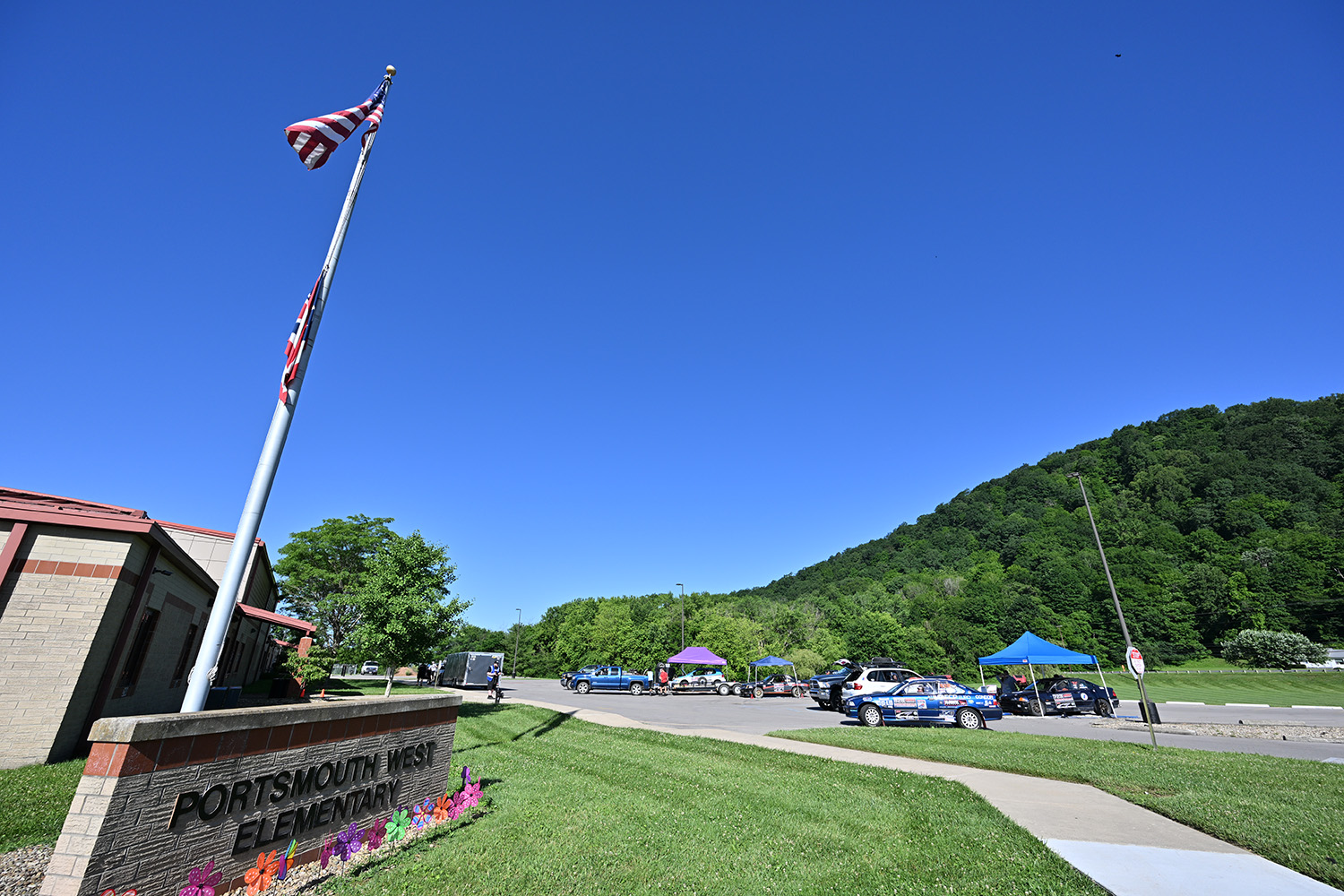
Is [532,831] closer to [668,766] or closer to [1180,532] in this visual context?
[668,766]

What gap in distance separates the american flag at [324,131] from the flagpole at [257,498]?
0.23 m

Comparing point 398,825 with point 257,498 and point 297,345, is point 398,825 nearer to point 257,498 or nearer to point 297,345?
point 257,498

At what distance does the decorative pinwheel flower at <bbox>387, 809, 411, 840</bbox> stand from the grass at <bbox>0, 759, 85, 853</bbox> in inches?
98.1

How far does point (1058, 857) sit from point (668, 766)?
605 cm

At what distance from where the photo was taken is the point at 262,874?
4277mm

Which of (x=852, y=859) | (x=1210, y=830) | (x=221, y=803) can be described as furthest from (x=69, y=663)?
(x=1210, y=830)

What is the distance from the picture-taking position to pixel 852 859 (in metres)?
5.27

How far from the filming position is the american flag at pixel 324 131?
6.88 metres

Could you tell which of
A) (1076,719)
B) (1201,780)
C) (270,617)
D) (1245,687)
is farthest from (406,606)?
(1245,687)

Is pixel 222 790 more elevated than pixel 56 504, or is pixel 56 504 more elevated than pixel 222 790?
pixel 56 504

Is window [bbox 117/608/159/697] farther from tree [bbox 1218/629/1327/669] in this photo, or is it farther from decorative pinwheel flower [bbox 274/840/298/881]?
tree [bbox 1218/629/1327/669]

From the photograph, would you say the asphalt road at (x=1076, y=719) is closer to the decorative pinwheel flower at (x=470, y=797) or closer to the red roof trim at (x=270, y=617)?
the decorative pinwheel flower at (x=470, y=797)

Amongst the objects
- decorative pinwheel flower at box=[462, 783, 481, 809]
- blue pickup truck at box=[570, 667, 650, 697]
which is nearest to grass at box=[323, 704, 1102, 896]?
decorative pinwheel flower at box=[462, 783, 481, 809]

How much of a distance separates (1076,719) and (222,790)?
26.3m
